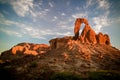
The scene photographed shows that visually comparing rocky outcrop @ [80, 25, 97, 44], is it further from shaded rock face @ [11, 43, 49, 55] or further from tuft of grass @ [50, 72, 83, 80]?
shaded rock face @ [11, 43, 49, 55]

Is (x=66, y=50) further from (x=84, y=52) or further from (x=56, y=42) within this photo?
(x=56, y=42)

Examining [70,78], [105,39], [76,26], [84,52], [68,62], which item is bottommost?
[70,78]

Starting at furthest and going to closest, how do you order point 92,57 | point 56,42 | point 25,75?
1. point 56,42
2. point 92,57
3. point 25,75

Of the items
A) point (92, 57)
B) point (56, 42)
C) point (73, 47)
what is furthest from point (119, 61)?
point (56, 42)

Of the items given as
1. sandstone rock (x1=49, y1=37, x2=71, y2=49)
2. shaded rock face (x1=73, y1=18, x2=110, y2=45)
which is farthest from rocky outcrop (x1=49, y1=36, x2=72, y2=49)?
shaded rock face (x1=73, y1=18, x2=110, y2=45)

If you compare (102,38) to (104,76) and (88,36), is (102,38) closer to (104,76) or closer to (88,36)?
(88,36)

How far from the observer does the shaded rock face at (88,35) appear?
2243 inches

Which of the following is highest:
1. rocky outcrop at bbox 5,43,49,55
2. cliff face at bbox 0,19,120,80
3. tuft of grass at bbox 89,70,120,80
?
rocky outcrop at bbox 5,43,49,55

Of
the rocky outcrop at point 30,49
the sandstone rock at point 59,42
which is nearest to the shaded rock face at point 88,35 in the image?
the sandstone rock at point 59,42

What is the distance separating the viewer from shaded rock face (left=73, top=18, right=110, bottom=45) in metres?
57.0

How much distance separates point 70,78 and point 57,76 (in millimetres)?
2791

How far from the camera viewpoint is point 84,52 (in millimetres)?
43875

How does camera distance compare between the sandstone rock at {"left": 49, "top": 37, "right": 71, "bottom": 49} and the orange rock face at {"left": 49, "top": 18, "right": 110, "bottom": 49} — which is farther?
Answer: the sandstone rock at {"left": 49, "top": 37, "right": 71, "bottom": 49}

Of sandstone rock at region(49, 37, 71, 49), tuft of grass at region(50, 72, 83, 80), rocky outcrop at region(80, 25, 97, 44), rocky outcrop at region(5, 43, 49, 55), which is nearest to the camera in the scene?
tuft of grass at region(50, 72, 83, 80)
